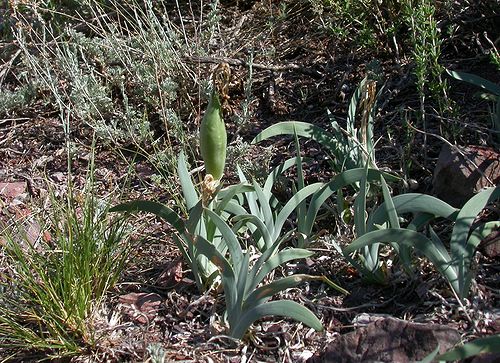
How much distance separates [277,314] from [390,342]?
0.31 m

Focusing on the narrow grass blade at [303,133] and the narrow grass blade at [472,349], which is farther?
the narrow grass blade at [303,133]

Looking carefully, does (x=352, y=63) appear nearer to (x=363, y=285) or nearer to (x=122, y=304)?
(x=363, y=285)

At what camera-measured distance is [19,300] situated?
7.96 feet

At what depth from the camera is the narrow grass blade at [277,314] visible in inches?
78.9

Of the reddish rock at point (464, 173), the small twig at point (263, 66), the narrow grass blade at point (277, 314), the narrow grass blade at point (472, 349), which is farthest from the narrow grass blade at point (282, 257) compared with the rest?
the small twig at point (263, 66)

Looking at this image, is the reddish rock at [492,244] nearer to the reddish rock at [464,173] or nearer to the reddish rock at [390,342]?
the reddish rock at [464,173]

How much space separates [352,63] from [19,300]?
73.1 inches

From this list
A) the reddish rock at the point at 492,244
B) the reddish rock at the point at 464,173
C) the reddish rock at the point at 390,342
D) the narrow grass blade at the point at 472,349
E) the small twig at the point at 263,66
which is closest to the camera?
the narrow grass blade at the point at 472,349

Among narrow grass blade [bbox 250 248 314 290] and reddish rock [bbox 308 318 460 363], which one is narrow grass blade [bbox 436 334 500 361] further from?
narrow grass blade [bbox 250 248 314 290]

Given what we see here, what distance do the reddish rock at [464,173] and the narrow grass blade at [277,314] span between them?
815 mm

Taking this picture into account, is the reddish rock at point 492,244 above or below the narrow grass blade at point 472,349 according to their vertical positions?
below

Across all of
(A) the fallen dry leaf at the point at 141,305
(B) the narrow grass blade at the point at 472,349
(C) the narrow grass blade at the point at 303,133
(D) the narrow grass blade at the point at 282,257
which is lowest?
(A) the fallen dry leaf at the point at 141,305

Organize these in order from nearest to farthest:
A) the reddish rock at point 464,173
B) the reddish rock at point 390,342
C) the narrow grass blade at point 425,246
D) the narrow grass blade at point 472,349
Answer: the narrow grass blade at point 472,349 → the reddish rock at point 390,342 → the narrow grass blade at point 425,246 → the reddish rock at point 464,173

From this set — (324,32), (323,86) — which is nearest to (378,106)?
(323,86)
